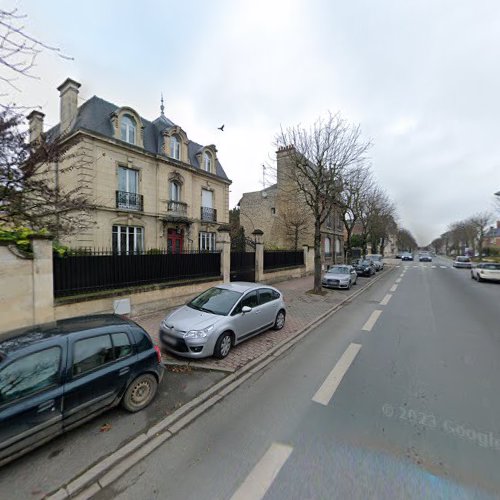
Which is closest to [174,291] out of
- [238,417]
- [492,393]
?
[238,417]

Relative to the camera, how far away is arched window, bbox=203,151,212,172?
19473 millimetres

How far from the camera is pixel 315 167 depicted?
505 inches

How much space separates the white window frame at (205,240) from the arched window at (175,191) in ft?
9.88

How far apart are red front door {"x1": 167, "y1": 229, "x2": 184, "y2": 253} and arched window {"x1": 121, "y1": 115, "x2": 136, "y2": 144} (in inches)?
228

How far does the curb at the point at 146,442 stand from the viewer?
243cm

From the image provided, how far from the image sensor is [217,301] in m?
5.97

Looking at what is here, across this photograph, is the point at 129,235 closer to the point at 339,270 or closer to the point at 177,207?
the point at 177,207

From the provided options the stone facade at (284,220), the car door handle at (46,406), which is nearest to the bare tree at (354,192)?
the stone facade at (284,220)

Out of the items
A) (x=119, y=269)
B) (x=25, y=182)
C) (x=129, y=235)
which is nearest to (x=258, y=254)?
(x=129, y=235)

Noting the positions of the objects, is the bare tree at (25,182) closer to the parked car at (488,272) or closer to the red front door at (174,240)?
the red front door at (174,240)

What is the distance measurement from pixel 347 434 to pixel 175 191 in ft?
54.7

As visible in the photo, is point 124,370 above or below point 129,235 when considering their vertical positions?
below

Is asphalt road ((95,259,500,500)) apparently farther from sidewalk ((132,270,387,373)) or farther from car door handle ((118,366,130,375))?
car door handle ((118,366,130,375))

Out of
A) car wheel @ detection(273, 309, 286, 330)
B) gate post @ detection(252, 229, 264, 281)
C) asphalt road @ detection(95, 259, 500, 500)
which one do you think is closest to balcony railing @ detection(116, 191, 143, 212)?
gate post @ detection(252, 229, 264, 281)
